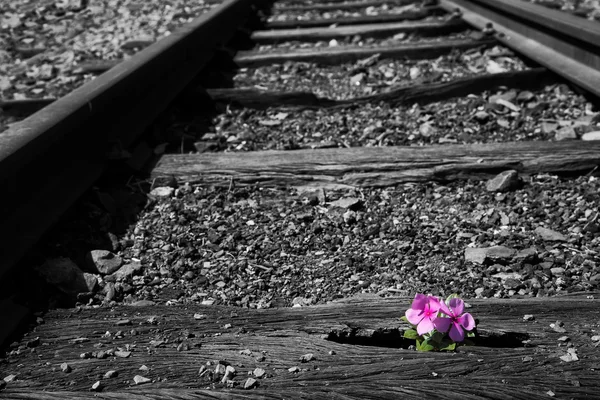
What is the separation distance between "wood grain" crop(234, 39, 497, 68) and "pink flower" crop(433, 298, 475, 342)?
110 inches

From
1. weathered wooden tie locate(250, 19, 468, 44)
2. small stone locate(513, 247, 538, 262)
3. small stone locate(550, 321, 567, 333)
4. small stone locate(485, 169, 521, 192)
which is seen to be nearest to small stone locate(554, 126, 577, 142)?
small stone locate(485, 169, 521, 192)

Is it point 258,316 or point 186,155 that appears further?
point 186,155

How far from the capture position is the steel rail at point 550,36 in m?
2.98

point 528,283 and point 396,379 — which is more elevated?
point 396,379

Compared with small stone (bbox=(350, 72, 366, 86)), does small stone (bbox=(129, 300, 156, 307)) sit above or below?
above

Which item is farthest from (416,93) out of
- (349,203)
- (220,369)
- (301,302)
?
(220,369)

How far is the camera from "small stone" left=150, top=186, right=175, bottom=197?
232 cm

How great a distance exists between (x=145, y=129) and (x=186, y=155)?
37cm

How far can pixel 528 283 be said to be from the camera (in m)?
1.70

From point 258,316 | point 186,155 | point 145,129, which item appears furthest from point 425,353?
point 145,129

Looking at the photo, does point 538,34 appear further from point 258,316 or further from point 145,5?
point 145,5

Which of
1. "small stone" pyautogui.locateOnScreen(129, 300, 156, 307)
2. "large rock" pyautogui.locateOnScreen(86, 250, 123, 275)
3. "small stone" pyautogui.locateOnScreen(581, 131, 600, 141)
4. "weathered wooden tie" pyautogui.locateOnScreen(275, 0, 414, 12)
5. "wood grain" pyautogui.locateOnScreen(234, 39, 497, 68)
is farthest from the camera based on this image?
"weathered wooden tie" pyautogui.locateOnScreen(275, 0, 414, 12)

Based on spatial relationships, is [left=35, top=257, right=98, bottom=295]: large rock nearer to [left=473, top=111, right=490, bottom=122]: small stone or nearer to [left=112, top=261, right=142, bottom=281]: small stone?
[left=112, top=261, right=142, bottom=281]: small stone

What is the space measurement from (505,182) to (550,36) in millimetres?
1640
